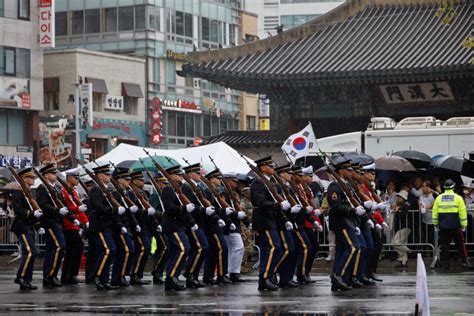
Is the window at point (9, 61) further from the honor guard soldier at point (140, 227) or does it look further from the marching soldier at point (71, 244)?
the honor guard soldier at point (140, 227)

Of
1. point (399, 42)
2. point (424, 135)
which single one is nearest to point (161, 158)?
point (424, 135)

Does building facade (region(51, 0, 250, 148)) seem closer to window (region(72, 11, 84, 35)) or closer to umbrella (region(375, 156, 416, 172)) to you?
window (region(72, 11, 84, 35))

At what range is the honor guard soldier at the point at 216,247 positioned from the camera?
19.8 meters

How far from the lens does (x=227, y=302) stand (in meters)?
16.6

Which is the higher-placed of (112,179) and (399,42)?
(399,42)

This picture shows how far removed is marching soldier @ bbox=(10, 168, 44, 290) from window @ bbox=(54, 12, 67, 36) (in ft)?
151

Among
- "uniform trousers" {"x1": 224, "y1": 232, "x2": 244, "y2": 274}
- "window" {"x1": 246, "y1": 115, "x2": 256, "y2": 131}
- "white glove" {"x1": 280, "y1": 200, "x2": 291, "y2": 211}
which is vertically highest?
"window" {"x1": 246, "y1": 115, "x2": 256, "y2": 131}

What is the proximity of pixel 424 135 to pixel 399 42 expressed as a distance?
10726 mm

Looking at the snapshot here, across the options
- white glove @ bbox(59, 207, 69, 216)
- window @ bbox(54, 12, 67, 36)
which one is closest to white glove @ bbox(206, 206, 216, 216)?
white glove @ bbox(59, 207, 69, 216)

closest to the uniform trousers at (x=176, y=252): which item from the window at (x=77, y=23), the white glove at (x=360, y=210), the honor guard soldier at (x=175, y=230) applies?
the honor guard soldier at (x=175, y=230)

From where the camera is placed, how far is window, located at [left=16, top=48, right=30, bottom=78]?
55.0 m

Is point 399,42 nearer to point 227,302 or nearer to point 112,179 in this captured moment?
point 112,179

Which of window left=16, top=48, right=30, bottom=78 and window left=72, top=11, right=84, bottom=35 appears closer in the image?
window left=16, top=48, right=30, bottom=78

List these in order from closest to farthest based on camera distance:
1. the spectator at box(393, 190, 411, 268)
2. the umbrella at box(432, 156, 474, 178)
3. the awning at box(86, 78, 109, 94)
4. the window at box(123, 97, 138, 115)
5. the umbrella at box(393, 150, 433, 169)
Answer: the spectator at box(393, 190, 411, 268) < the umbrella at box(432, 156, 474, 178) < the umbrella at box(393, 150, 433, 169) < the awning at box(86, 78, 109, 94) < the window at box(123, 97, 138, 115)
